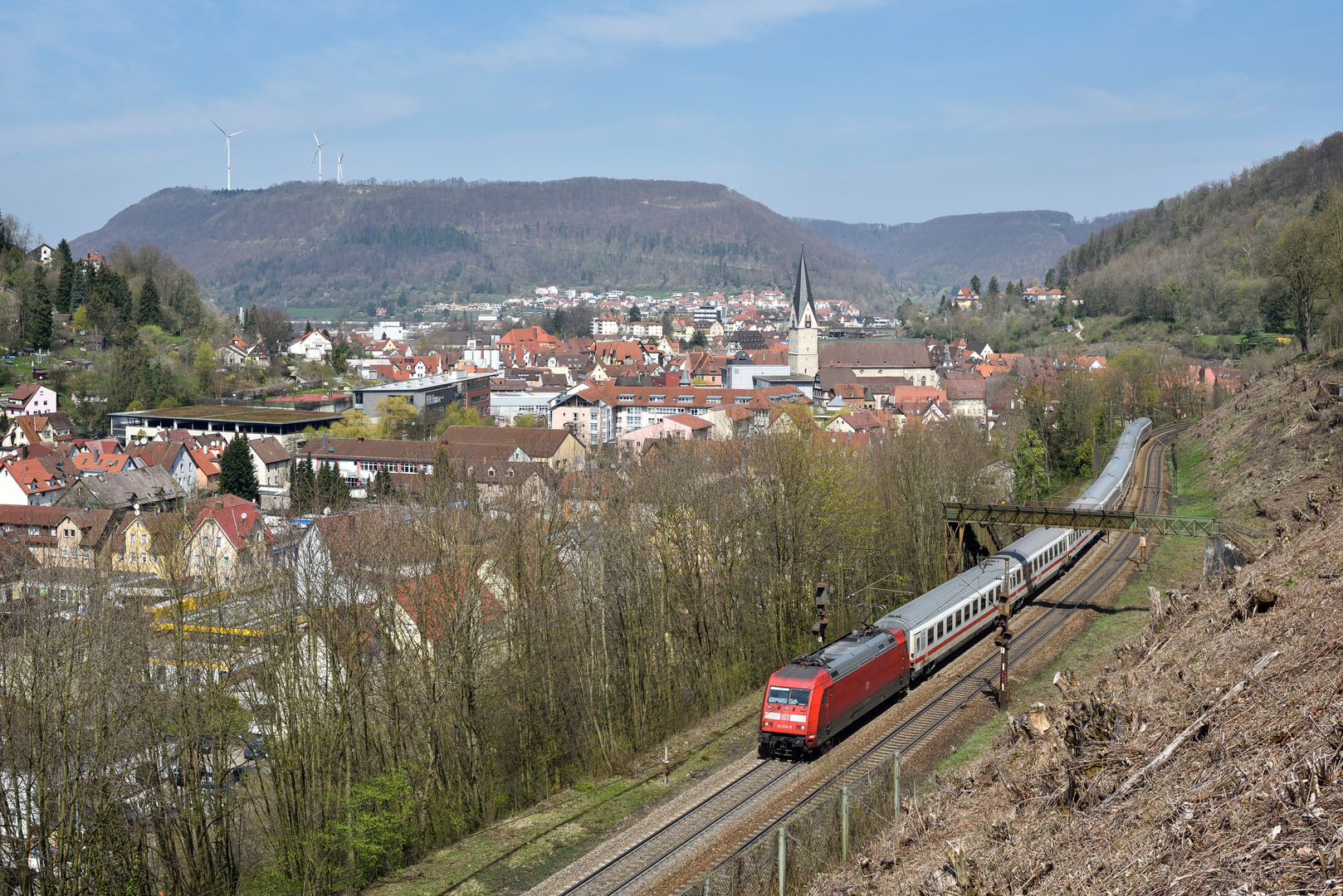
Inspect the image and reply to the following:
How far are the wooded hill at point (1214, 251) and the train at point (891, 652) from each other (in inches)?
2245

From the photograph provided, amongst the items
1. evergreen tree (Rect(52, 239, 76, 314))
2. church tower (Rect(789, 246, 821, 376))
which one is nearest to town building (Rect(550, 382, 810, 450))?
church tower (Rect(789, 246, 821, 376))

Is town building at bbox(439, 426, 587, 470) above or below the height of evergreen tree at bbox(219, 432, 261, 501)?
above

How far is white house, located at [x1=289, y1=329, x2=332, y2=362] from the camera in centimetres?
14050

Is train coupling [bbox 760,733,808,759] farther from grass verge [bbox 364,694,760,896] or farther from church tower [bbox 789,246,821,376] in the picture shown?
church tower [bbox 789,246,821,376]

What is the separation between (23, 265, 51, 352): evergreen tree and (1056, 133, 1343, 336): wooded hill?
10855 centimetres

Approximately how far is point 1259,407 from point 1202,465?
415cm

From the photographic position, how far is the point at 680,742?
20.7 metres

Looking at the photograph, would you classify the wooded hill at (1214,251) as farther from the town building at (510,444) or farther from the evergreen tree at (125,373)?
the evergreen tree at (125,373)

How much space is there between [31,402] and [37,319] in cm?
1907

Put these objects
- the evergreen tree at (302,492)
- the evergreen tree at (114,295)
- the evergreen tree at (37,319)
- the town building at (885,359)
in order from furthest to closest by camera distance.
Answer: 1. the town building at (885,359)
2. the evergreen tree at (114,295)
3. the evergreen tree at (37,319)
4. the evergreen tree at (302,492)

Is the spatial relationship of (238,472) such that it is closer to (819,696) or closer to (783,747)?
(783,747)

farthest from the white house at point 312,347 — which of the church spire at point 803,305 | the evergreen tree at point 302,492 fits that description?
the evergreen tree at point 302,492

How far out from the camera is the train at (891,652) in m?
17.7

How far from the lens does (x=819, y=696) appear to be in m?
17.6
